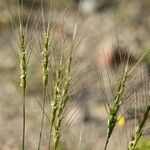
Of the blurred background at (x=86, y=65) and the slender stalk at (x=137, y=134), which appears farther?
the blurred background at (x=86, y=65)

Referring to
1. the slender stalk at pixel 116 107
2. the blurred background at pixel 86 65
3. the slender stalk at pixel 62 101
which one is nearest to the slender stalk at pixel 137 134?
the slender stalk at pixel 116 107

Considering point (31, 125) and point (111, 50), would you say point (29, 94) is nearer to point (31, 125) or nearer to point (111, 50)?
point (31, 125)

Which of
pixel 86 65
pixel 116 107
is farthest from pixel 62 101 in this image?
pixel 86 65

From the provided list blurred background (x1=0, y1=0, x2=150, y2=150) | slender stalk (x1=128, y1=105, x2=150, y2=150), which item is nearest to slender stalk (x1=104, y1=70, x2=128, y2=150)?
slender stalk (x1=128, y1=105, x2=150, y2=150)

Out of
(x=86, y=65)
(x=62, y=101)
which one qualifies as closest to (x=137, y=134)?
(x=62, y=101)

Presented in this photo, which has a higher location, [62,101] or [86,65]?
[86,65]

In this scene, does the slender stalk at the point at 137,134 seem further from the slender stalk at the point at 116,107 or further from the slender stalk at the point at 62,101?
the slender stalk at the point at 62,101

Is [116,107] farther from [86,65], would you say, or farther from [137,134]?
[86,65]

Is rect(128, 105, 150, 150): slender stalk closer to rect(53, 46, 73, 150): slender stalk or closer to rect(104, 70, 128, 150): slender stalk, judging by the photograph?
rect(104, 70, 128, 150): slender stalk

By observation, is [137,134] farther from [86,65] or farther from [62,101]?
[86,65]

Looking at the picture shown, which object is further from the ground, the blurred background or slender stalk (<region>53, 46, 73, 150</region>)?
the blurred background

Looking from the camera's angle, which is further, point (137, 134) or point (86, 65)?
point (86, 65)

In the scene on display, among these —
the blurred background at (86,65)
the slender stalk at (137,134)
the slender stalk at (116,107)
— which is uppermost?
the blurred background at (86,65)
